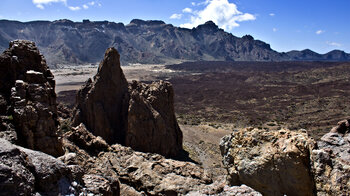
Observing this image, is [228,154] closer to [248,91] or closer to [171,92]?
[171,92]

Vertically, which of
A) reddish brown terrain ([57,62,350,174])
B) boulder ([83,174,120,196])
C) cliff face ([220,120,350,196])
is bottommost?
reddish brown terrain ([57,62,350,174])

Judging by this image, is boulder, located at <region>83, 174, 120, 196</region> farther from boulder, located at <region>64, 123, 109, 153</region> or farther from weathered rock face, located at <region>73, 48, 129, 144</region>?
weathered rock face, located at <region>73, 48, 129, 144</region>

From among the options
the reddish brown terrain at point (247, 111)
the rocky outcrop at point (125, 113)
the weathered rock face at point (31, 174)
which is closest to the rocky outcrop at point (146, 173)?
the weathered rock face at point (31, 174)

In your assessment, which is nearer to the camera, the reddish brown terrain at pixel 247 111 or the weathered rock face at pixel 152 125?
the weathered rock face at pixel 152 125

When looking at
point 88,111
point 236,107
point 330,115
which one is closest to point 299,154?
point 88,111

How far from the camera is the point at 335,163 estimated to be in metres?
6.55

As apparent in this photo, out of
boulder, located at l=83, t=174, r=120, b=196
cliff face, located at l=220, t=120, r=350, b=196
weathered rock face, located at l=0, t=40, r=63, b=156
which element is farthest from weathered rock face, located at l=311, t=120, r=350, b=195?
weathered rock face, located at l=0, t=40, r=63, b=156

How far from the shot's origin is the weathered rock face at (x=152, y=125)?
22.6 meters

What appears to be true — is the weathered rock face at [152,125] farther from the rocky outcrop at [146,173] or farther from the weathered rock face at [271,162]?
the weathered rock face at [271,162]

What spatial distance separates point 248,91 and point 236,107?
21.2 metres

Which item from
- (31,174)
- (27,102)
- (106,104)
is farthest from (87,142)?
(106,104)

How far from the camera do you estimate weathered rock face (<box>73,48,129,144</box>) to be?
2310 centimetres

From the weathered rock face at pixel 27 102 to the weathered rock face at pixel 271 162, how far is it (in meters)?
6.55

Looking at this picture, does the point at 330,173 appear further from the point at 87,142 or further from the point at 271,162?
the point at 87,142
